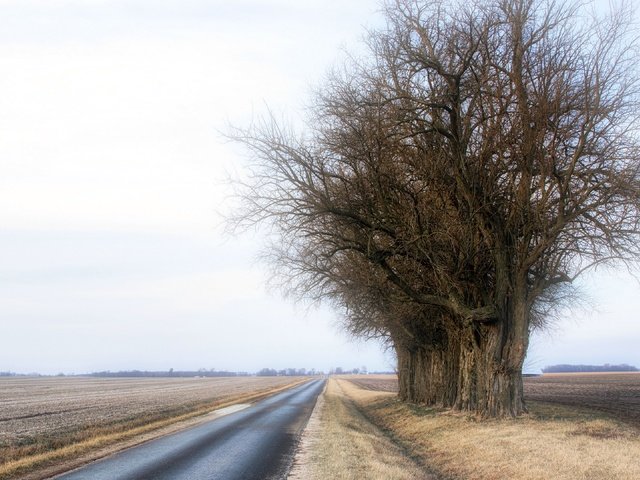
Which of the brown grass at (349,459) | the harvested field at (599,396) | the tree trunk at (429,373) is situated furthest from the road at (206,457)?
the harvested field at (599,396)

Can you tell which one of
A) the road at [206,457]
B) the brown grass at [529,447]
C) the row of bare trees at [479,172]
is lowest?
the road at [206,457]

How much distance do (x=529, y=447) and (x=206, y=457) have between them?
24.6 feet

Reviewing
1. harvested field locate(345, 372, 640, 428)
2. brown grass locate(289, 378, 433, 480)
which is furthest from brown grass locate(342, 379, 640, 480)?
harvested field locate(345, 372, 640, 428)

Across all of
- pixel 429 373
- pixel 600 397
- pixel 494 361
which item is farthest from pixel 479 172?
pixel 600 397

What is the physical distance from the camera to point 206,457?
14.0 meters

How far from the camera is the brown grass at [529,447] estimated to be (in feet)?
36.5

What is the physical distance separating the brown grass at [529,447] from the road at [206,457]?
3.95m

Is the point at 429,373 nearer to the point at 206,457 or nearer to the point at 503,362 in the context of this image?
the point at 503,362

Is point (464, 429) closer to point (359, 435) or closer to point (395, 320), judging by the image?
point (359, 435)

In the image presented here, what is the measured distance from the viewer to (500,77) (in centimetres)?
1839

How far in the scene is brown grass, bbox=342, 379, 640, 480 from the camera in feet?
36.5

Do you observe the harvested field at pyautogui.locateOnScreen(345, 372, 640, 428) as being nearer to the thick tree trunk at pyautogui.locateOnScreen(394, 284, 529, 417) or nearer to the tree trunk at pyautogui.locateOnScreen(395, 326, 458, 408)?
the thick tree trunk at pyautogui.locateOnScreen(394, 284, 529, 417)

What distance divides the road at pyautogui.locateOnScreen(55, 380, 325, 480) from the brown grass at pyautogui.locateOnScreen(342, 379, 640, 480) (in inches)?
155

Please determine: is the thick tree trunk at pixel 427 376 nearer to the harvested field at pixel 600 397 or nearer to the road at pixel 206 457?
the harvested field at pixel 600 397
